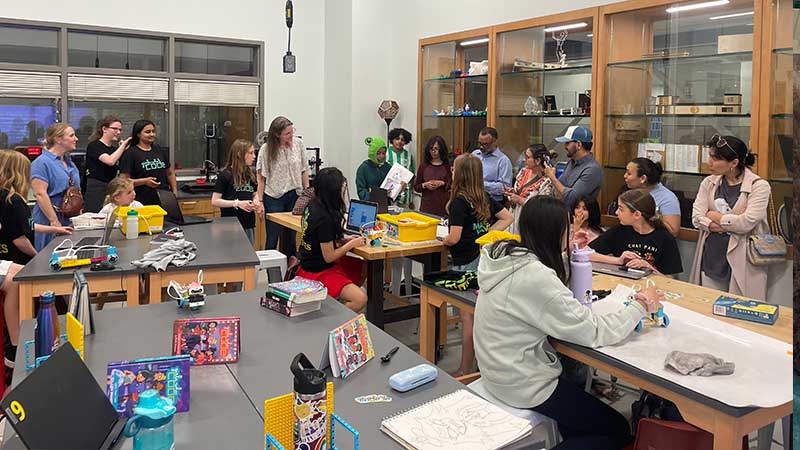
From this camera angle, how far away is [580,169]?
4617 mm

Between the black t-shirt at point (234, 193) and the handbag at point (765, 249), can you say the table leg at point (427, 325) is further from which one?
the black t-shirt at point (234, 193)

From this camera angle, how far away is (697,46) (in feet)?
14.3

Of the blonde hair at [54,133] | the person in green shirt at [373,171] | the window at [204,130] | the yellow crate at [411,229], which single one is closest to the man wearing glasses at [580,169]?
the yellow crate at [411,229]

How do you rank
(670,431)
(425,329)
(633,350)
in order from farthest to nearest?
1. (425,329)
2. (633,350)
3. (670,431)

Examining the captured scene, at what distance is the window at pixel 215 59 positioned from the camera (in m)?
7.03

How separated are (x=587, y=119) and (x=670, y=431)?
334cm

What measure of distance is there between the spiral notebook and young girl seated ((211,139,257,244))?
3.70 metres

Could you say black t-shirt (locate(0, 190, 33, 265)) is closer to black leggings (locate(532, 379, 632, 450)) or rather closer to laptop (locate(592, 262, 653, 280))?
black leggings (locate(532, 379, 632, 450))

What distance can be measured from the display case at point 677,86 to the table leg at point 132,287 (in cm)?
341

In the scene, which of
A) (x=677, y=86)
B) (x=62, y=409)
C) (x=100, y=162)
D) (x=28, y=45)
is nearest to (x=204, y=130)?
(x=100, y=162)

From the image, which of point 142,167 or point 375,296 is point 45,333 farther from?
point 142,167

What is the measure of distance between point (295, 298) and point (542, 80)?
3.74 meters

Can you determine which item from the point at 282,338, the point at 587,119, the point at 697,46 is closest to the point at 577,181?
the point at 587,119

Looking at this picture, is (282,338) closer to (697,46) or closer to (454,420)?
(454,420)
